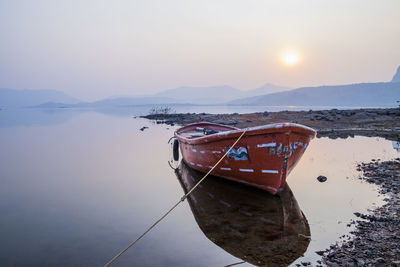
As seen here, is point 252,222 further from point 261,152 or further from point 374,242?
point 374,242

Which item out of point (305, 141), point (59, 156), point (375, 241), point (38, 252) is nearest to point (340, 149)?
point (305, 141)

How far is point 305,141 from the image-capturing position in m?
8.16

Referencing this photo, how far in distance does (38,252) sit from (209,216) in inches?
146

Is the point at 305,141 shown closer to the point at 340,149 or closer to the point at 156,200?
the point at 156,200

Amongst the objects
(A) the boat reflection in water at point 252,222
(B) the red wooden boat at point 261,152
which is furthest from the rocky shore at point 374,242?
(B) the red wooden boat at point 261,152

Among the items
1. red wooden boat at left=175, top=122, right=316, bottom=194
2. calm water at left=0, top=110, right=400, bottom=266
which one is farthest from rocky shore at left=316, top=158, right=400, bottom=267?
red wooden boat at left=175, top=122, right=316, bottom=194

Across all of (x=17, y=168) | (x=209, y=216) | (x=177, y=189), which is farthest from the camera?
(x=17, y=168)

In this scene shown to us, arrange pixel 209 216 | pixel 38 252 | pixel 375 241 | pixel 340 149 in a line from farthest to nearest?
pixel 340 149 < pixel 209 216 < pixel 38 252 < pixel 375 241

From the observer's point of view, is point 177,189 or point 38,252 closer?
point 38,252

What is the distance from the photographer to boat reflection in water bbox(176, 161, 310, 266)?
505cm

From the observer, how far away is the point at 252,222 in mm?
6355

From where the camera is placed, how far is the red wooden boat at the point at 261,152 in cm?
726

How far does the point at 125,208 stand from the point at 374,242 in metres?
5.90

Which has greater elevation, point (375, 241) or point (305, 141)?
point (305, 141)
